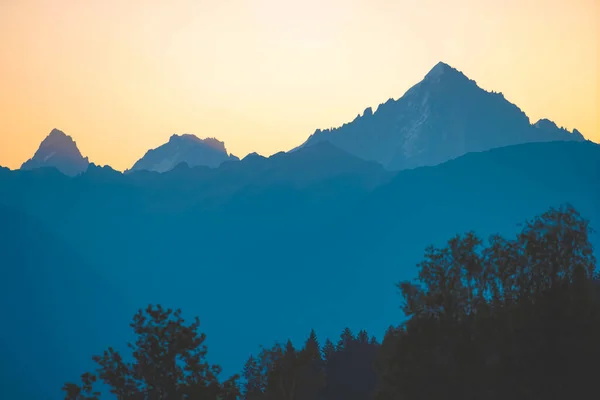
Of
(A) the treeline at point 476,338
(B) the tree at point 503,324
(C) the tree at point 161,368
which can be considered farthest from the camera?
(B) the tree at point 503,324

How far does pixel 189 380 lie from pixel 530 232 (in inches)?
1425

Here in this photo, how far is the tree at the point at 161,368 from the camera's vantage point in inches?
1417

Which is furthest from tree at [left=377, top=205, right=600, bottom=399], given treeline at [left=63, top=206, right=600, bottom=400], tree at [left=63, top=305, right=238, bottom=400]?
tree at [left=63, top=305, right=238, bottom=400]

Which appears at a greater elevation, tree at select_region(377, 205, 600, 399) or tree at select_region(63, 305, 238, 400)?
tree at select_region(377, 205, 600, 399)

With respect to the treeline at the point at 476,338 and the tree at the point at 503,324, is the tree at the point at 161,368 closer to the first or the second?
the treeline at the point at 476,338

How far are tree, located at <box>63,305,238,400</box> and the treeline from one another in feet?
0.15

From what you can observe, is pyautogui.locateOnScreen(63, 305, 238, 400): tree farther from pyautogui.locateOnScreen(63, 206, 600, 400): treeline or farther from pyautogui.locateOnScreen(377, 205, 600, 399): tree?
pyautogui.locateOnScreen(377, 205, 600, 399): tree

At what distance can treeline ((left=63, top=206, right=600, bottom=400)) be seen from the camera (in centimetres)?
3634

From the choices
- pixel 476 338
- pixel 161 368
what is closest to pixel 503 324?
pixel 476 338

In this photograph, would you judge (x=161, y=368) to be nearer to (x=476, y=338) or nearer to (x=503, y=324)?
(x=476, y=338)

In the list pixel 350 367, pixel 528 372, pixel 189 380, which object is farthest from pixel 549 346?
pixel 350 367

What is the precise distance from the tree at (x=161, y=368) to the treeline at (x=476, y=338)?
47 mm

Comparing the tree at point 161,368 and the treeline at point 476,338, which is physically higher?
the treeline at point 476,338

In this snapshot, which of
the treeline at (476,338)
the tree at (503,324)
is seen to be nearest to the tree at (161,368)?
the treeline at (476,338)
